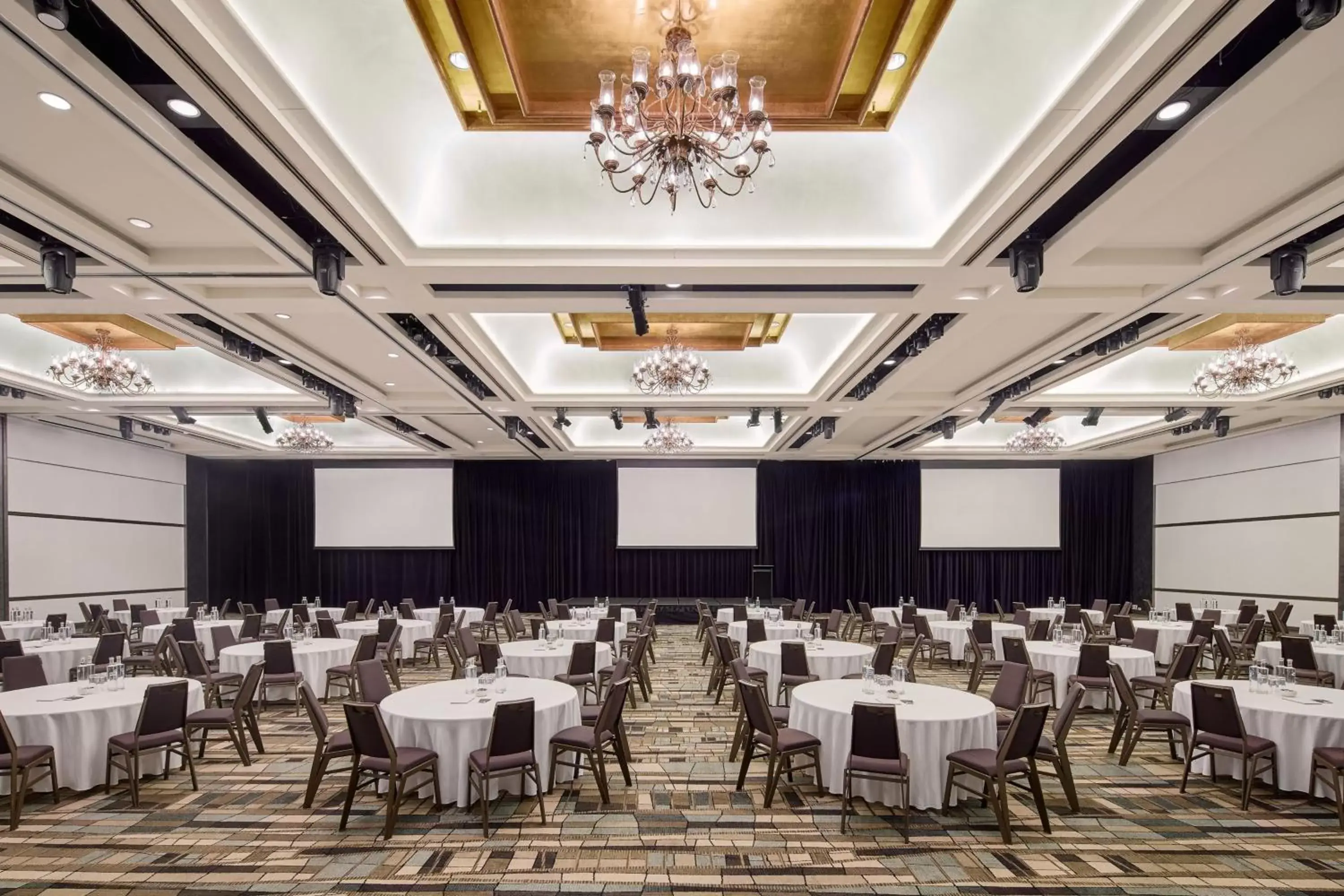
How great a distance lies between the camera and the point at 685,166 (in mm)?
3678

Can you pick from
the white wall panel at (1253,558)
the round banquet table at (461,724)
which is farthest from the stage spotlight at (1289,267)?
the white wall panel at (1253,558)

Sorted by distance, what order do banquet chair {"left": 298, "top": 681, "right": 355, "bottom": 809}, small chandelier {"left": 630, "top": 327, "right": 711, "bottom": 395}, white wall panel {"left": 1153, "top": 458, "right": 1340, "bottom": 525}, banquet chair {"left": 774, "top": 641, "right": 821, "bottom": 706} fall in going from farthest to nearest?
white wall panel {"left": 1153, "top": 458, "right": 1340, "bottom": 525} → small chandelier {"left": 630, "top": 327, "right": 711, "bottom": 395} → banquet chair {"left": 774, "top": 641, "right": 821, "bottom": 706} → banquet chair {"left": 298, "top": 681, "right": 355, "bottom": 809}

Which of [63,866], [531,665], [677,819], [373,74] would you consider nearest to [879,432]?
[531,665]

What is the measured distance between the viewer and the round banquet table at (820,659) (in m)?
8.80

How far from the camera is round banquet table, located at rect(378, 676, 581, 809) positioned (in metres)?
5.68

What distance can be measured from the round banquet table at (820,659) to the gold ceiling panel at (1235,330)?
4849 millimetres

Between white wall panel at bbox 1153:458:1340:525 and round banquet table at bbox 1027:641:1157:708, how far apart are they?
6542mm

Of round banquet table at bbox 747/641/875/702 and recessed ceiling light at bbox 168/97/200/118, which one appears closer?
recessed ceiling light at bbox 168/97/200/118

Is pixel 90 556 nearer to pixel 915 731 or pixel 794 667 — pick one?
pixel 794 667

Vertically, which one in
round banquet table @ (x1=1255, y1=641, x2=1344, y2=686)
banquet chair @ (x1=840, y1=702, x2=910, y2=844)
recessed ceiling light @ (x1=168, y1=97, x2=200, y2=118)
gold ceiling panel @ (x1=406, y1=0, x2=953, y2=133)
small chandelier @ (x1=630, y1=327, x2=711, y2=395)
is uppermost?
gold ceiling panel @ (x1=406, y1=0, x2=953, y2=133)

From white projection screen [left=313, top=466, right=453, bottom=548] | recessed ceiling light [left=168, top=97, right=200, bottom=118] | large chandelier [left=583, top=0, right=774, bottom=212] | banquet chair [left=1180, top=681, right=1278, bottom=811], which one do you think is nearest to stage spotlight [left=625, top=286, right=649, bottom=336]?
large chandelier [left=583, top=0, right=774, bottom=212]

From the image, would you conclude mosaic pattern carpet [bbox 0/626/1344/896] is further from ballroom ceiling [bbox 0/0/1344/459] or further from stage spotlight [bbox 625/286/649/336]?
ballroom ceiling [bbox 0/0/1344/459]

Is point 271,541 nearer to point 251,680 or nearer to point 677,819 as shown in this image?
point 251,680

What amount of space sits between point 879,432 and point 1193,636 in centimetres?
654
